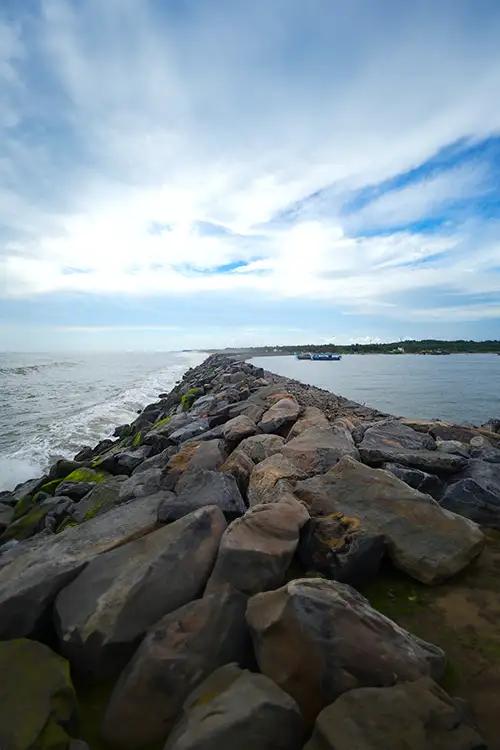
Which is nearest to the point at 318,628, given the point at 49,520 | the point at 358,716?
the point at 358,716

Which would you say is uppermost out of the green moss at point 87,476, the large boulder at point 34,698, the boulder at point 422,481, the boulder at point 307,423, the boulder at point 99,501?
the boulder at point 307,423

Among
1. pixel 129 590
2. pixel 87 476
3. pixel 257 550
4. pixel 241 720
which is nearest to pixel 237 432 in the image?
pixel 257 550

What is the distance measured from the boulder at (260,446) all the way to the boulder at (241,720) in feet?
10.3

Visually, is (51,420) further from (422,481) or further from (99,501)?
(422,481)

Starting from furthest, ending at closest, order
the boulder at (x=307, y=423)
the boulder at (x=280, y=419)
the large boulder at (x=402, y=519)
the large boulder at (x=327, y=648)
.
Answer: the boulder at (x=280, y=419)
the boulder at (x=307, y=423)
the large boulder at (x=402, y=519)
the large boulder at (x=327, y=648)

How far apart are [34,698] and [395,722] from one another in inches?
63.7

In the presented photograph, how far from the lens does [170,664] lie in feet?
6.62

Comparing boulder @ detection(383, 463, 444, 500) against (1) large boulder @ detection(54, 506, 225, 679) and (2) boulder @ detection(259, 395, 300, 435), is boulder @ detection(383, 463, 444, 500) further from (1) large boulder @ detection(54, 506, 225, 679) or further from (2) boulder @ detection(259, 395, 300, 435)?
(2) boulder @ detection(259, 395, 300, 435)

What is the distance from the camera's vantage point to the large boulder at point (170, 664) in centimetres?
192

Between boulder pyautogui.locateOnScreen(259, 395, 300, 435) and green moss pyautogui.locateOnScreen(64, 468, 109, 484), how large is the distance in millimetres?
3065

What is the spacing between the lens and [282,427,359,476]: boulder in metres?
4.29

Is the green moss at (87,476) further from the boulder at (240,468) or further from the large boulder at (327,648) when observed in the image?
the large boulder at (327,648)

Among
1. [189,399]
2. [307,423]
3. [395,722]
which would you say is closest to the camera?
[395,722]

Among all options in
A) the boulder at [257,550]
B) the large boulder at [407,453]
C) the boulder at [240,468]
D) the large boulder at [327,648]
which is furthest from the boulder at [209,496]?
the large boulder at [407,453]
